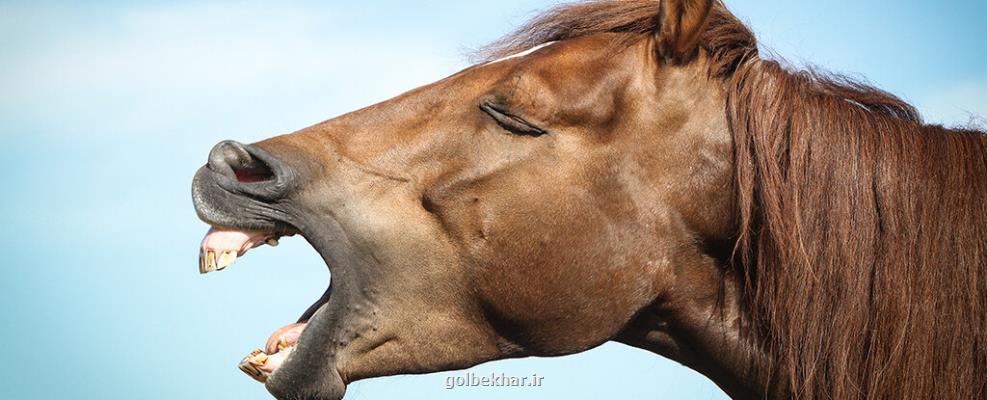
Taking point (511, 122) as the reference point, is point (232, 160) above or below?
above

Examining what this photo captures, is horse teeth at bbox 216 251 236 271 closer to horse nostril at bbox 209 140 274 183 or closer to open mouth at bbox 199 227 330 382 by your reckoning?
open mouth at bbox 199 227 330 382

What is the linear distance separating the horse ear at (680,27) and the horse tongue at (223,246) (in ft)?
4.79

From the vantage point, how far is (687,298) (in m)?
3.57

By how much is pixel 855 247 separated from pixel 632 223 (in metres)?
0.69

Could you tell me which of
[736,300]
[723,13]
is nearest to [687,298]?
[736,300]

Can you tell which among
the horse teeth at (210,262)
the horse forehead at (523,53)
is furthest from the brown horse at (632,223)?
the horse forehead at (523,53)

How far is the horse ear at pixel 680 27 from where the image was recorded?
352 centimetres

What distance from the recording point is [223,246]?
133 inches

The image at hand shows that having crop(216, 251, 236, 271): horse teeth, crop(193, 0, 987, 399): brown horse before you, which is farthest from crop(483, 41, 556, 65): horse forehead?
crop(216, 251, 236, 271): horse teeth

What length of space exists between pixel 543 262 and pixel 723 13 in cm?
114

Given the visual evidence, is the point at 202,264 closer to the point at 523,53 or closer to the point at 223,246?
the point at 223,246

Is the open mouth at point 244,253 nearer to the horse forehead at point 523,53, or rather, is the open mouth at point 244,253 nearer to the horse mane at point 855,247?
the horse forehead at point 523,53

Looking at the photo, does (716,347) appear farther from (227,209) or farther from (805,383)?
(227,209)

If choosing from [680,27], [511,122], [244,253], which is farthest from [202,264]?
[680,27]
